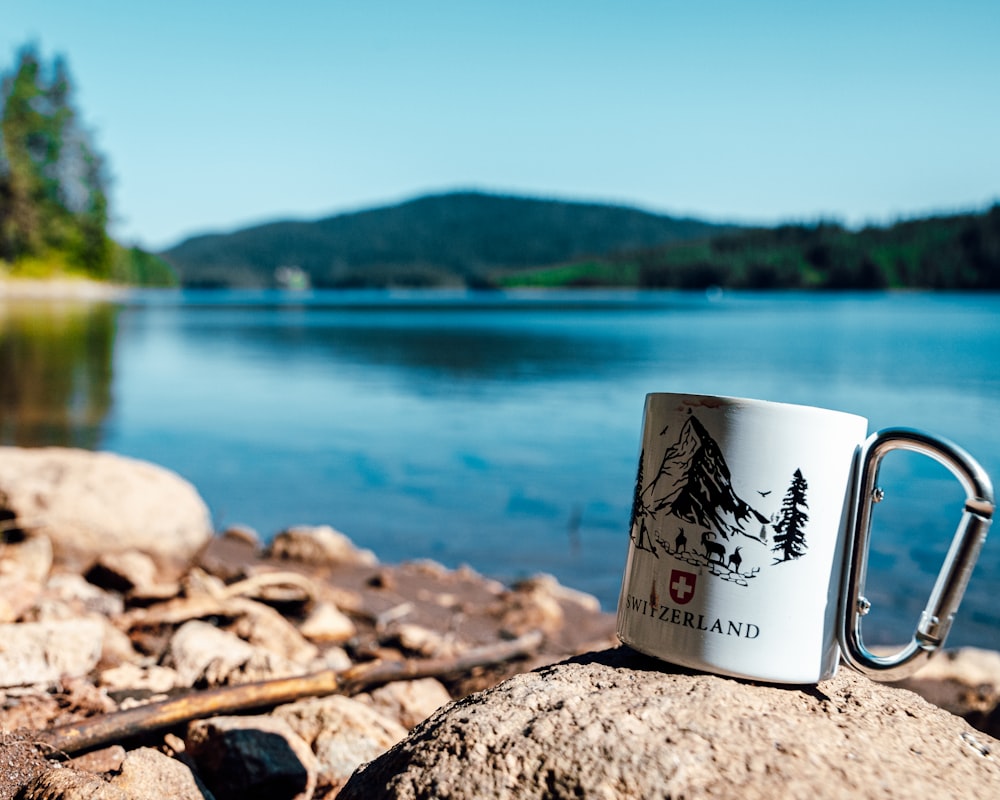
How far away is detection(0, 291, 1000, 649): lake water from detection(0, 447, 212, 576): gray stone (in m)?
2.83

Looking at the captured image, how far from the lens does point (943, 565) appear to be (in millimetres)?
1572

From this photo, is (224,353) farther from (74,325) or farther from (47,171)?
(47,171)

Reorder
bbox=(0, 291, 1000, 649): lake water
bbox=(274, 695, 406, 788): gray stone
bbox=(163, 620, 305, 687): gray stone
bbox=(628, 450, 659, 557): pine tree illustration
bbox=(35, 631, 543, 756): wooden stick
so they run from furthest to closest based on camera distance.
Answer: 1. bbox=(0, 291, 1000, 649): lake water
2. bbox=(163, 620, 305, 687): gray stone
3. bbox=(274, 695, 406, 788): gray stone
4. bbox=(35, 631, 543, 756): wooden stick
5. bbox=(628, 450, 659, 557): pine tree illustration

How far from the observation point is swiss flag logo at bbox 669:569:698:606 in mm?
1653

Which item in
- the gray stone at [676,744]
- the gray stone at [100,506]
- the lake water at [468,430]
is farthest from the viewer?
the lake water at [468,430]

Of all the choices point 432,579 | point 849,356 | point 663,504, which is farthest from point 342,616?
point 849,356

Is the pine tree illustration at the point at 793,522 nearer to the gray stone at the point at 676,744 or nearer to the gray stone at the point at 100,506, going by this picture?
the gray stone at the point at 676,744

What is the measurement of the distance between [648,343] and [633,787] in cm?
4639

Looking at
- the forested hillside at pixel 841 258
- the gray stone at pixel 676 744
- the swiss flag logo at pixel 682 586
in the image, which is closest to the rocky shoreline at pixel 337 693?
the gray stone at pixel 676 744

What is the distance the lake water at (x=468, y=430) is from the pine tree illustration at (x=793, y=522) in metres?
3.30

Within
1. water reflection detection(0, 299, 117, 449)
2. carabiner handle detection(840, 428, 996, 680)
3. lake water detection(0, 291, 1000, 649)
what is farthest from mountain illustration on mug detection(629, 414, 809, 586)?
water reflection detection(0, 299, 117, 449)

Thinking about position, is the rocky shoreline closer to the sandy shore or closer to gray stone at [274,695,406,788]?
gray stone at [274,695,406,788]

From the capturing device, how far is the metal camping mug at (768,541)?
162 centimetres

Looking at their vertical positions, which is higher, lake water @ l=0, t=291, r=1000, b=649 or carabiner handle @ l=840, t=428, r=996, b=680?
carabiner handle @ l=840, t=428, r=996, b=680
